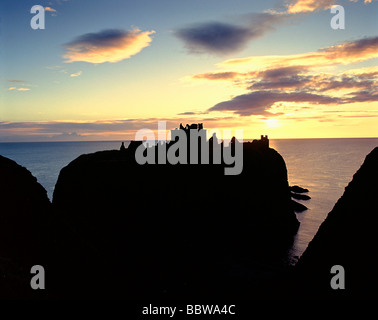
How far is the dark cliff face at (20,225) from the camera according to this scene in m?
17.8

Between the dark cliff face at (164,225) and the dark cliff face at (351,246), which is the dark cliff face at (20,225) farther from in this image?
the dark cliff face at (351,246)

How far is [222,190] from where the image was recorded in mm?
54094

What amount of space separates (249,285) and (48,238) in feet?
79.4

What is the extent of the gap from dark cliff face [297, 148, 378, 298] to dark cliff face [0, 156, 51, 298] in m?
19.2

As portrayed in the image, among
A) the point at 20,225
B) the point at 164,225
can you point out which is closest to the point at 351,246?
the point at 20,225

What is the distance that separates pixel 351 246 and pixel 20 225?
24.9 m

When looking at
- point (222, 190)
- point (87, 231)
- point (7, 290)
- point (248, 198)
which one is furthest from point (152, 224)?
point (7, 290)

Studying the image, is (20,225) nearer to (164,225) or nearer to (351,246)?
(351,246)

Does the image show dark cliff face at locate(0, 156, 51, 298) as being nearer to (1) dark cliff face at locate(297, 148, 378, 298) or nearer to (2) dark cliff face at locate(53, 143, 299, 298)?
(2) dark cliff face at locate(53, 143, 299, 298)

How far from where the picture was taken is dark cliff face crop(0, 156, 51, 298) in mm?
17766

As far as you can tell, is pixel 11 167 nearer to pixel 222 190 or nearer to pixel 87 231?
pixel 87 231

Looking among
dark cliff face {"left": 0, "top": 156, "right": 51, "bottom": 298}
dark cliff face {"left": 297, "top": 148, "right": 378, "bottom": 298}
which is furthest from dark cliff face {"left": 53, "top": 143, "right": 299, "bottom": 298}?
dark cliff face {"left": 297, "top": 148, "right": 378, "bottom": 298}

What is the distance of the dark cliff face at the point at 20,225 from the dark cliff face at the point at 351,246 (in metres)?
19.2

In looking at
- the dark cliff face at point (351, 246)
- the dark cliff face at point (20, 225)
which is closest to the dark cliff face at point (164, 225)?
the dark cliff face at point (20, 225)
